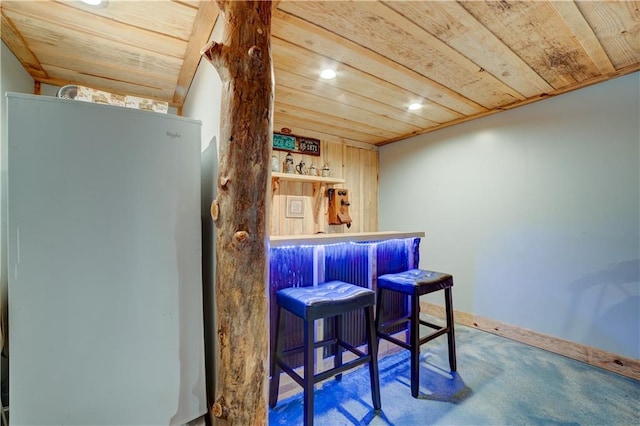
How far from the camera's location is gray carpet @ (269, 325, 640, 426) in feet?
5.45

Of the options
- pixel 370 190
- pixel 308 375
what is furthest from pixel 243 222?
pixel 370 190

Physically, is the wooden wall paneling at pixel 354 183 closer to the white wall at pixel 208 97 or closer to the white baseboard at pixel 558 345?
the white baseboard at pixel 558 345

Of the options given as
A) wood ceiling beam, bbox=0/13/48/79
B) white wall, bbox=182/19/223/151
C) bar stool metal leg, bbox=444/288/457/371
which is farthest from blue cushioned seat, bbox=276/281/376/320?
wood ceiling beam, bbox=0/13/48/79

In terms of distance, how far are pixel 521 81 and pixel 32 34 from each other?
Answer: 3434mm

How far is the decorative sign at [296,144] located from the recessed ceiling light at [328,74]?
1.28m

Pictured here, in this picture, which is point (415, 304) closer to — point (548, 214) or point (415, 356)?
point (415, 356)

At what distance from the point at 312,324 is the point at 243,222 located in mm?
687

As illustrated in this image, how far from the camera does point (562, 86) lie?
2340 millimetres

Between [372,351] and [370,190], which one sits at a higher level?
[370,190]

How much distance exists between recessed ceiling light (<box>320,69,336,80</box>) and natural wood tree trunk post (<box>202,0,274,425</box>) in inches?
36.2

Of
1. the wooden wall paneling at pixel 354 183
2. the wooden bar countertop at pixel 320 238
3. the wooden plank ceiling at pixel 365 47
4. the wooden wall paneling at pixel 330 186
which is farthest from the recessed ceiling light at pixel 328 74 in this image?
the wooden wall paneling at pixel 354 183

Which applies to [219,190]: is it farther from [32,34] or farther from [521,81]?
[521,81]

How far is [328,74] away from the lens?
2.09 m

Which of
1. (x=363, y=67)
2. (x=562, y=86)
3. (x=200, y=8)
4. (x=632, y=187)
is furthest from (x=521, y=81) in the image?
(x=200, y=8)
